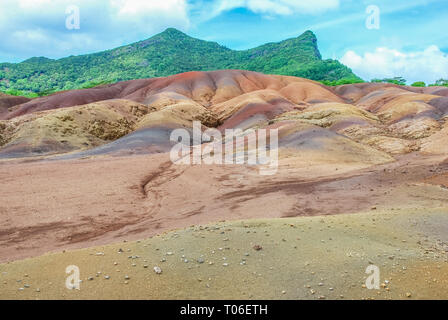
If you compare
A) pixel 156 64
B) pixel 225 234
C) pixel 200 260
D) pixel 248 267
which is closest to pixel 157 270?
pixel 200 260

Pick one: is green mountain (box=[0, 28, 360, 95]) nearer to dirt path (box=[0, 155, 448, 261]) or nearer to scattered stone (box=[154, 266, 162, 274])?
dirt path (box=[0, 155, 448, 261])

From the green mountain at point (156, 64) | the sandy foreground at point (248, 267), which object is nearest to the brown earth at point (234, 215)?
the sandy foreground at point (248, 267)

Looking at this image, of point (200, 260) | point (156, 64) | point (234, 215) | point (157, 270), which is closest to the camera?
point (157, 270)

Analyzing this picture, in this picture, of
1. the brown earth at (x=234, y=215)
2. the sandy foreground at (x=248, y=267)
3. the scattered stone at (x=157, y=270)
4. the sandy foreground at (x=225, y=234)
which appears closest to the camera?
the sandy foreground at (x=248, y=267)

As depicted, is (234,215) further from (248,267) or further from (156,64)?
(156,64)

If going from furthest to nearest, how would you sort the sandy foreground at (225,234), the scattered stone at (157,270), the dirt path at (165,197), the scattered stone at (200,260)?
1. the dirt path at (165,197)
2. the scattered stone at (200,260)
3. the scattered stone at (157,270)
4. the sandy foreground at (225,234)

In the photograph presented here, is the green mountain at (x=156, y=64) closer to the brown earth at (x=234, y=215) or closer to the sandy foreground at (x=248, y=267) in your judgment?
the brown earth at (x=234, y=215)
